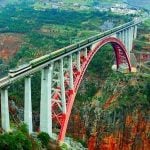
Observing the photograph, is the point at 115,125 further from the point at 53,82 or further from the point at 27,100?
the point at 27,100

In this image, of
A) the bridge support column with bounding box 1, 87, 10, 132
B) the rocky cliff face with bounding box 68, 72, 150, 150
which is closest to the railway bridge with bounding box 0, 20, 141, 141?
the bridge support column with bounding box 1, 87, 10, 132

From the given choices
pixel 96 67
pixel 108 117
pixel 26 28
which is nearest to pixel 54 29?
pixel 26 28

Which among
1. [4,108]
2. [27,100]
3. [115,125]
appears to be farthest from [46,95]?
[115,125]

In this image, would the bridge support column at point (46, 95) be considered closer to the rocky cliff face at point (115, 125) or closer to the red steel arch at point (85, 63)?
the red steel arch at point (85, 63)

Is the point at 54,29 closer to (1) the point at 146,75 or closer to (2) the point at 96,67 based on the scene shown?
(2) the point at 96,67

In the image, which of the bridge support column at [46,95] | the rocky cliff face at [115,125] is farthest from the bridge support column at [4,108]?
the rocky cliff face at [115,125]

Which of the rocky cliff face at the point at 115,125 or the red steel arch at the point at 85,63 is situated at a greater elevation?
the red steel arch at the point at 85,63

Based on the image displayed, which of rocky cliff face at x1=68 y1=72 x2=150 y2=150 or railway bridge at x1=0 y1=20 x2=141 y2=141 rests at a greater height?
railway bridge at x1=0 y1=20 x2=141 y2=141

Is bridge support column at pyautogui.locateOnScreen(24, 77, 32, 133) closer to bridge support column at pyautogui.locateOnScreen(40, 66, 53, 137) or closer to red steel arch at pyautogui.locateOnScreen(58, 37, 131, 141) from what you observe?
bridge support column at pyautogui.locateOnScreen(40, 66, 53, 137)
